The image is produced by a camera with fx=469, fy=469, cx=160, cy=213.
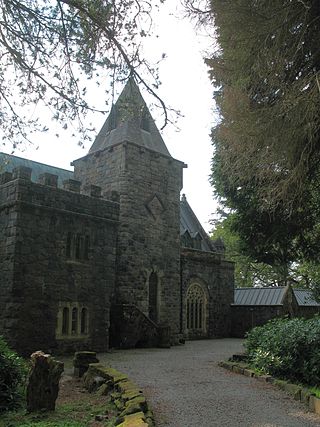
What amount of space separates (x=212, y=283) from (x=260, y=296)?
113 inches

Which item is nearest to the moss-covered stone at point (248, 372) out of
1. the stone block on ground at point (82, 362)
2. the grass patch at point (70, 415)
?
the stone block on ground at point (82, 362)

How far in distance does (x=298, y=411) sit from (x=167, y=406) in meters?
1.84

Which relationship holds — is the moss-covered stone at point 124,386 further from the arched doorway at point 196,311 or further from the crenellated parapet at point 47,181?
the arched doorway at point 196,311

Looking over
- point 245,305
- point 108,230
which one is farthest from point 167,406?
point 245,305

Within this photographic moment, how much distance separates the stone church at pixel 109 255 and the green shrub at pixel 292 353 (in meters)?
5.19

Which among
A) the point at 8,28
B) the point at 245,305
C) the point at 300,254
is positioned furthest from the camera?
the point at 245,305

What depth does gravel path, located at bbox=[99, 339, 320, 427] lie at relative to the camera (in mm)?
5980

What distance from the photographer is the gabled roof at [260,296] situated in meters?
24.3

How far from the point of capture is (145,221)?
1947 cm

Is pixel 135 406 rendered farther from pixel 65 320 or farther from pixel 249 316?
pixel 249 316

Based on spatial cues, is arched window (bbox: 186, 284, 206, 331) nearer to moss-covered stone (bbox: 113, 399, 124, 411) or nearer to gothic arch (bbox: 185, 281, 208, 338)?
gothic arch (bbox: 185, 281, 208, 338)

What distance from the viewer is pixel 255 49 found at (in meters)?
7.64

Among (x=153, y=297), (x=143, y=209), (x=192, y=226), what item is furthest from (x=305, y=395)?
(x=192, y=226)

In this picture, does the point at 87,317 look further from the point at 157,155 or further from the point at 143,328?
the point at 157,155
